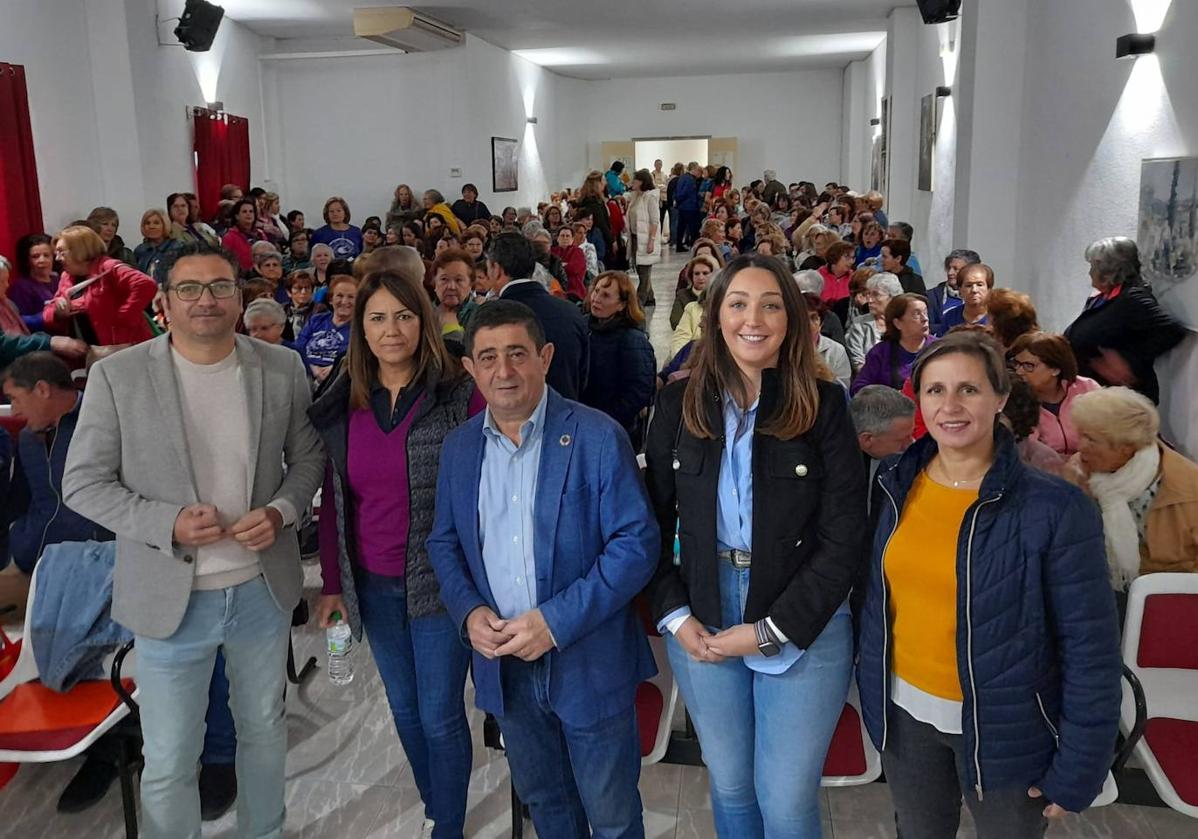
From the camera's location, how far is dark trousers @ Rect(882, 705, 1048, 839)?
5.95 feet

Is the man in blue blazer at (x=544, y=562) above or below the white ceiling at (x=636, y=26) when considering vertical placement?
below

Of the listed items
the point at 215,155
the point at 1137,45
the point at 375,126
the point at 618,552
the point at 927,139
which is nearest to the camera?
the point at 618,552

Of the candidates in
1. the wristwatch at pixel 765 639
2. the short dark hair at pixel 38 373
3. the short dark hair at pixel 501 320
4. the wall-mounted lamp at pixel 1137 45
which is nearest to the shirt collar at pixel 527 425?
the short dark hair at pixel 501 320

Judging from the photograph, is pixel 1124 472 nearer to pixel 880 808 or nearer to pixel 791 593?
pixel 880 808

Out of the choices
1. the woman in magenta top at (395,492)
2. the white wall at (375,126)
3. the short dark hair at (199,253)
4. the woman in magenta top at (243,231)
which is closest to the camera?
the short dark hair at (199,253)

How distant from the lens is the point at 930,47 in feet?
33.8

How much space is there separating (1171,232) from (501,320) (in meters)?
3.72

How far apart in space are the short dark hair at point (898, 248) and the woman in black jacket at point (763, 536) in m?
4.91

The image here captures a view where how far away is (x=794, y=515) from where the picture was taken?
1855 millimetres

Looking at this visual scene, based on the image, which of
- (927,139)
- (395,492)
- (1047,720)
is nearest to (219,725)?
(395,492)

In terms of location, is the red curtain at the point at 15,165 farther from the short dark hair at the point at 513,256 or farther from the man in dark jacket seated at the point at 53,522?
the short dark hair at the point at 513,256

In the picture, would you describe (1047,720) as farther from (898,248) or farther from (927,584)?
(898,248)

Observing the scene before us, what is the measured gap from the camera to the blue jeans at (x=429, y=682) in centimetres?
231

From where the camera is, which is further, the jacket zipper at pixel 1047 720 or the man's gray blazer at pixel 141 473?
the man's gray blazer at pixel 141 473
